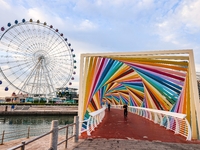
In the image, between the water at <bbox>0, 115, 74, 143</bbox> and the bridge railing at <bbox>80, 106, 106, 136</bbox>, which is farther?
the water at <bbox>0, 115, 74, 143</bbox>

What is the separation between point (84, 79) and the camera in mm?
8266

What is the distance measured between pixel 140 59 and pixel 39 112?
2829cm

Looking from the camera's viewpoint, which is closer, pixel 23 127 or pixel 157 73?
pixel 157 73

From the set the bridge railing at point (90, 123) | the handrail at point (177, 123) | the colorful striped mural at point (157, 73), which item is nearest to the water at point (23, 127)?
the bridge railing at point (90, 123)

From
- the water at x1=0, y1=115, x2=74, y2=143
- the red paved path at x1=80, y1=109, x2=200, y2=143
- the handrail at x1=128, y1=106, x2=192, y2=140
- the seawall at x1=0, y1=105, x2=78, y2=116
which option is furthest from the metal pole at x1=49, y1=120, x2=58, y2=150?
the seawall at x1=0, y1=105, x2=78, y2=116

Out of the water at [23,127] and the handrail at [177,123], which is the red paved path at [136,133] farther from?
the water at [23,127]

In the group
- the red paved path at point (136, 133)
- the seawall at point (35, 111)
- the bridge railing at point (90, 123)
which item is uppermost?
the bridge railing at point (90, 123)

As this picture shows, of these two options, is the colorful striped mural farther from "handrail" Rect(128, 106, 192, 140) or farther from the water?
the water

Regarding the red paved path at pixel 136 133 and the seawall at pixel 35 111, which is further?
the seawall at pixel 35 111

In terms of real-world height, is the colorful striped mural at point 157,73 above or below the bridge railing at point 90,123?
above

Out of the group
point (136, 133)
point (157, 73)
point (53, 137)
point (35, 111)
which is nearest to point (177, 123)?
point (136, 133)

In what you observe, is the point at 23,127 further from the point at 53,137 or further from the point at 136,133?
the point at 53,137

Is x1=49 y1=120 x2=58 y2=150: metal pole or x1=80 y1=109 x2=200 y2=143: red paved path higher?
x1=49 y1=120 x2=58 y2=150: metal pole

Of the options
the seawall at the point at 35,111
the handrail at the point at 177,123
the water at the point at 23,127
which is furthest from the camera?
the seawall at the point at 35,111
